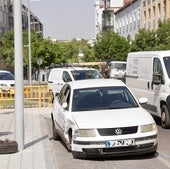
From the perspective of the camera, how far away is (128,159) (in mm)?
10539

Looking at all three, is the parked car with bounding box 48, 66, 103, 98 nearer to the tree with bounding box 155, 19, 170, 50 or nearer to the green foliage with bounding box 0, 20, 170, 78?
the green foliage with bounding box 0, 20, 170, 78

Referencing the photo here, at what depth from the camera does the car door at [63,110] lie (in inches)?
458

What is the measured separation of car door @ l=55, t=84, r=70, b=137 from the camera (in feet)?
38.2

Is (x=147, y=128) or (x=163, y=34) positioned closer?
(x=147, y=128)

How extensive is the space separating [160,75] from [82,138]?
6.11m

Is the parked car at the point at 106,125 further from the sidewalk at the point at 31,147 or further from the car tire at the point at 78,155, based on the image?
the sidewalk at the point at 31,147

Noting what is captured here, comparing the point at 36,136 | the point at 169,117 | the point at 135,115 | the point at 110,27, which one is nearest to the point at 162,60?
the point at 169,117

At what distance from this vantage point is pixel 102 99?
1171 centimetres

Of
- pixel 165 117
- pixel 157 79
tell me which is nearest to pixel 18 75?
pixel 165 117

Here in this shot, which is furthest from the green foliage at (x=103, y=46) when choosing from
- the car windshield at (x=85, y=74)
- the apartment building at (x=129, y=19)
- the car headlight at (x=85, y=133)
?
the car headlight at (x=85, y=133)

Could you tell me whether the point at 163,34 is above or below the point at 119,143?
above

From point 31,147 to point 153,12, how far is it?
59672 millimetres

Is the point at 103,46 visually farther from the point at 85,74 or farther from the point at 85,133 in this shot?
the point at 85,133

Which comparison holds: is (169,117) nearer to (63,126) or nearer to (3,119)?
(63,126)
